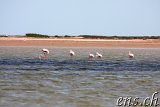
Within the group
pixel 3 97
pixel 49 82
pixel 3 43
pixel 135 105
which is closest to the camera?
pixel 135 105

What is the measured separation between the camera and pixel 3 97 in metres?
15.6

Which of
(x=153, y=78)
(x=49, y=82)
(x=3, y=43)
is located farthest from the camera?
(x=3, y=43)

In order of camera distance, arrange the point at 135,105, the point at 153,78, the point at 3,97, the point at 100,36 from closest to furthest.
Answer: the point at 135,105
the point at 3,97
the point at 153,78
the point at 100,36

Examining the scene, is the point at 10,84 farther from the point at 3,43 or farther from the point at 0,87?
the point at 3,43

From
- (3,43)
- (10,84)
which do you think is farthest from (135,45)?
(10,84)

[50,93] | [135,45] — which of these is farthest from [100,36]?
[50,93]

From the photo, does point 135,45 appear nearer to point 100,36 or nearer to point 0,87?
point 100,36

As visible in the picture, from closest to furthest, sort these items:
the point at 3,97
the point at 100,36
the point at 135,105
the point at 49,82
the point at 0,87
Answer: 1. the point at 135,105
2. the point at 3,97
3. the point at 0,87
4. the point at 49,82
5. the point at 100,36

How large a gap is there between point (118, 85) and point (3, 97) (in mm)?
4932

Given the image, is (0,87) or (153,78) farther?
(153,78)

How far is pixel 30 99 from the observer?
1521cm

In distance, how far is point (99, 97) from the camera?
51.9 feet

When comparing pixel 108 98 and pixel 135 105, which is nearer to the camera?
pixel 135 105

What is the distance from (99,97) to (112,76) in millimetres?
6652
